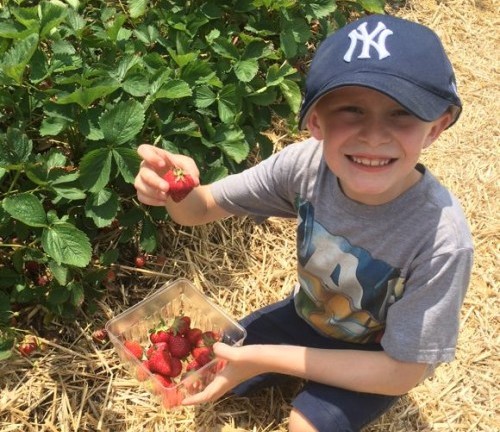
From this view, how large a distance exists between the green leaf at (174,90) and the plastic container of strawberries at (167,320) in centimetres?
57

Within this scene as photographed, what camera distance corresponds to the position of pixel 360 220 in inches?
60.9

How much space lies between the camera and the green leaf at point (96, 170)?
1.85m

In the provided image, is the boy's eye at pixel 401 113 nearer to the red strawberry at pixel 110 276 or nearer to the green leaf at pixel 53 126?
the green leaf at pixel 53 126

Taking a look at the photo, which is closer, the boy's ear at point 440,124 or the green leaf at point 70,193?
the boy's ear at point 440,124

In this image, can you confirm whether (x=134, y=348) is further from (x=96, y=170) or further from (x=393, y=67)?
(x=393, y=67)

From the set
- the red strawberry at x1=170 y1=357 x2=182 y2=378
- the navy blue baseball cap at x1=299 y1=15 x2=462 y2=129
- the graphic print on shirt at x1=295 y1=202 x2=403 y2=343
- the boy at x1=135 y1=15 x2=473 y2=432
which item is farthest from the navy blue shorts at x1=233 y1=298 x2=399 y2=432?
the navy blue baseball cap at x1=299 y1=15 x2=462 y2=129

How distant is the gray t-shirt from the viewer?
147cm

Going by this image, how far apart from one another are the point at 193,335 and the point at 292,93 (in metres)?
1.02

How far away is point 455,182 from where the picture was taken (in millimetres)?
2871

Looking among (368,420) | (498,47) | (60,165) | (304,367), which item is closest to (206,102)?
(60,165)

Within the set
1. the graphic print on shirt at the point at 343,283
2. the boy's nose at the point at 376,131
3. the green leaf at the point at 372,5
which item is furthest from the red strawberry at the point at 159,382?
the green leaf at the point at 372,5

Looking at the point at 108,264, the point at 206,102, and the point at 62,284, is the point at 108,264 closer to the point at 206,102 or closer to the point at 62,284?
the point at 62,284

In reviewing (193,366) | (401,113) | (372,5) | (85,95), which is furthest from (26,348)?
(372,5)

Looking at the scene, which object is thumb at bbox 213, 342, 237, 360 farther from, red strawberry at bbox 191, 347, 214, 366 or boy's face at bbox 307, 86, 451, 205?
boy's face at bbox 307, 86, 451, 205
